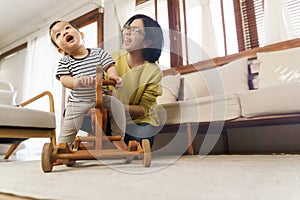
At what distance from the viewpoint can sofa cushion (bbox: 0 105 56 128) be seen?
1.49 metres

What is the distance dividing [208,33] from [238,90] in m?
0.69

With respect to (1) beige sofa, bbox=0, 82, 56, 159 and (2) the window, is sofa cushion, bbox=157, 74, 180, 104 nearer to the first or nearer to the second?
(2) the window

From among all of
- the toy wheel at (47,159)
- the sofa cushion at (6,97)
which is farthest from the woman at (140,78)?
the sofa cushion at (6,97)

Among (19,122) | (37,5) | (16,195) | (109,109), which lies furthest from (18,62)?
(16,195)

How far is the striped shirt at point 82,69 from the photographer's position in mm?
1139

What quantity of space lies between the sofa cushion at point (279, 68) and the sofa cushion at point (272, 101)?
1.06 ft

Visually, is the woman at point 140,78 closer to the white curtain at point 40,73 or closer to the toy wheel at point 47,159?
the toy wheel at point 47,159

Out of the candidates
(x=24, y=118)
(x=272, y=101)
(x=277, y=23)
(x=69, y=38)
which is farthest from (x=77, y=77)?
(x=277, y=23)

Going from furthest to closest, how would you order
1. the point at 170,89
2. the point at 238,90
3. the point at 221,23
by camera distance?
the point at 221,23, the point at 170,89, the point at 238,90

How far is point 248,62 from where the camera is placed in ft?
6.64

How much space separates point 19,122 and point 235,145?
152 centimetres

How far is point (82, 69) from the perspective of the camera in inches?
45.6

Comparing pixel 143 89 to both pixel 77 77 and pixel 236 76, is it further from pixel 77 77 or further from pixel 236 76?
pixel 236 76

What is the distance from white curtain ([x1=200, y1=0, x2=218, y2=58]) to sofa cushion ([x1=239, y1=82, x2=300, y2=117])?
866mm
